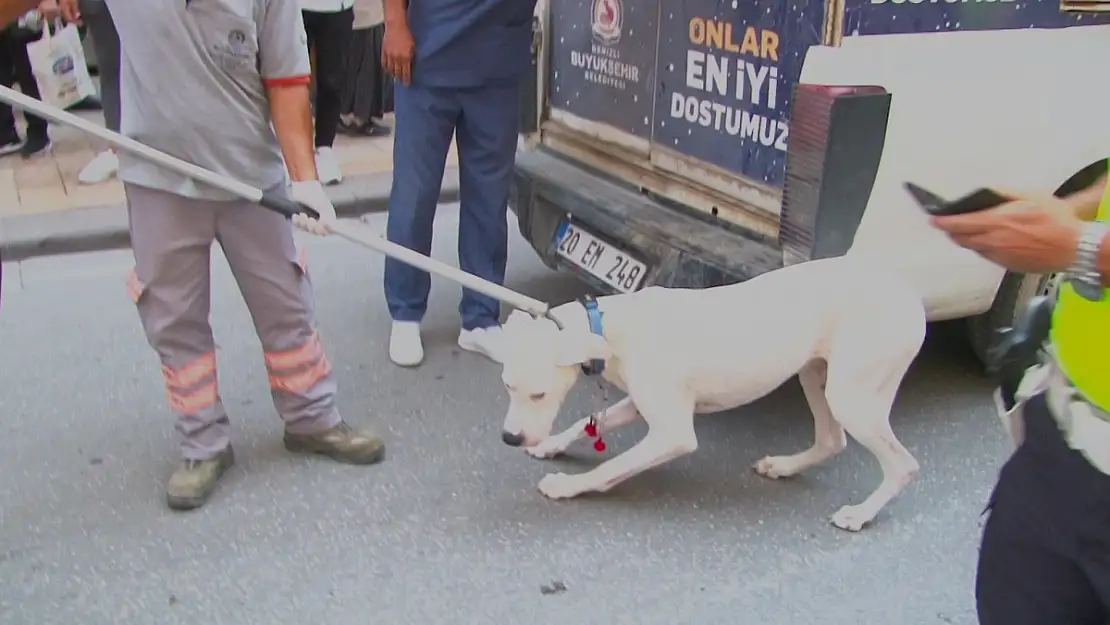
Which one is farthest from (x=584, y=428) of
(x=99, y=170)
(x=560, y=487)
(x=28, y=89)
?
(x=28, y=89)

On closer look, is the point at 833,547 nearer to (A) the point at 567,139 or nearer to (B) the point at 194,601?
(B) the point at 194,601

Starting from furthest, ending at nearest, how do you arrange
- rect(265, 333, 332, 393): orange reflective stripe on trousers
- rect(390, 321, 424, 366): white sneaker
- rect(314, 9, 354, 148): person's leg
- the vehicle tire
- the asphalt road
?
rect(314, 9, 354, 148): person's leg
rect(390, 321, 424, 366): white sneaker
the vehicle tire
rect(265, 333, 332, 393): orange reflective stripe on trousers
the asphalt road

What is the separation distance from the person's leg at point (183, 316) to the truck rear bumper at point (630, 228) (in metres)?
1.35

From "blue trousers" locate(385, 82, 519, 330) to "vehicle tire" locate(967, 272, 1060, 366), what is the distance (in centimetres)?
172

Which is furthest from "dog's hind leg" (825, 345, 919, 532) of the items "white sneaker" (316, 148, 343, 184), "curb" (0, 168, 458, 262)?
"white sneaker" (316, 148, 343, 184)

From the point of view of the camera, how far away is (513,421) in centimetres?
298

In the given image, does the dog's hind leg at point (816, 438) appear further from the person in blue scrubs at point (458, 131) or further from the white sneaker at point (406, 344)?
the white sneaker at point (406, 344)

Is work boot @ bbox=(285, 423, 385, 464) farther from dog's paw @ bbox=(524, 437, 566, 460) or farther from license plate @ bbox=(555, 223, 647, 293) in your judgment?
license plate @ bbox=(555, 223, 647, 293)

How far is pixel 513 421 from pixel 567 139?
1.63m

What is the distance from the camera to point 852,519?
3.05 meters

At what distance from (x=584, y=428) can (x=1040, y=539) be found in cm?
187

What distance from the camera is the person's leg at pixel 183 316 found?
2947mm

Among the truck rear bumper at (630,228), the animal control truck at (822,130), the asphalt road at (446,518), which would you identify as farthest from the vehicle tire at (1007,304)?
the truck rear bumper at (630,228)

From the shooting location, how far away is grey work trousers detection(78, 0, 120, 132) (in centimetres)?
495
